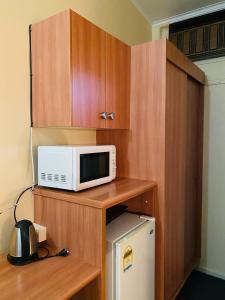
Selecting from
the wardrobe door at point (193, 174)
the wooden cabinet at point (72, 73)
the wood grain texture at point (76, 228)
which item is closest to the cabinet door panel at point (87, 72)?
the wooden cabinet at point (72, 73)

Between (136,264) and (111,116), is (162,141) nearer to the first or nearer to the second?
(111,116)

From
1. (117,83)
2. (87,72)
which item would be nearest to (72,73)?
(87,72)

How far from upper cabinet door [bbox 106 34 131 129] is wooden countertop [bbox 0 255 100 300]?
835 mm

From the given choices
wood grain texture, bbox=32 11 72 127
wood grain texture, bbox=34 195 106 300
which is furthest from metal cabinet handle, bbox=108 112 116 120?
wood grain texture, bbox=34 195 106 300

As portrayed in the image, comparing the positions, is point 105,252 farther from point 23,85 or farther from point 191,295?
point 191,295

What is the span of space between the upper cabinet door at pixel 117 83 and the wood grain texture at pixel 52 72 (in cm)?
34

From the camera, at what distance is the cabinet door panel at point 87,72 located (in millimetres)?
1293

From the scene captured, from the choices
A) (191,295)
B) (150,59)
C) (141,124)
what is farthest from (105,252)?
(191,295)

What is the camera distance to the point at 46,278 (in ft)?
3.60

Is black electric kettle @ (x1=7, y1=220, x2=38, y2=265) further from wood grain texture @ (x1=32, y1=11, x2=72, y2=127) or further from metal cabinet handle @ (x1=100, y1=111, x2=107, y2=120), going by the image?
metal cabinet handle @ (x1=100, y1=111, x2=107, y2=120)

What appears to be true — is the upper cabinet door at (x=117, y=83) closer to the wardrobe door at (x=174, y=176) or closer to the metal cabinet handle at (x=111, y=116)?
the metal cabinet handle at (x=111, y=116)

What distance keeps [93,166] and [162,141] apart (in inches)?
20.3

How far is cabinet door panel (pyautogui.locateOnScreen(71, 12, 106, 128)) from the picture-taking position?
1.29 m

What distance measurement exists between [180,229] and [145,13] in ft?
7.19
